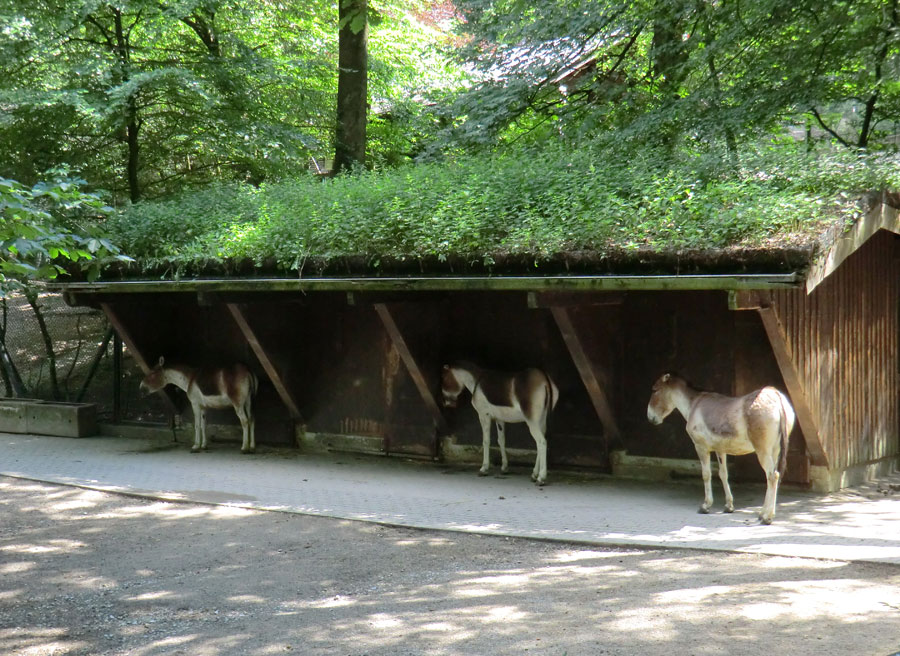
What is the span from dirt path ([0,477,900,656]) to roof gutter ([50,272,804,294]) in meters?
2.22

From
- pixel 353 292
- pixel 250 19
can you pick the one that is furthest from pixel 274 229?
pixel 250 19

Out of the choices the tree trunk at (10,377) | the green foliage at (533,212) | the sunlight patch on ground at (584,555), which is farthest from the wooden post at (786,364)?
→ the tree trunk at (10,377)

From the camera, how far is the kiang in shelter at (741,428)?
7.96 meters

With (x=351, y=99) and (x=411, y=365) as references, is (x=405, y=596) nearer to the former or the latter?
(x=411, y=365)

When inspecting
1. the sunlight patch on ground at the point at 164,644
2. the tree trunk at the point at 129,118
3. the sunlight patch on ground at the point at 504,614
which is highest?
the tree trunk at the point at 129,118

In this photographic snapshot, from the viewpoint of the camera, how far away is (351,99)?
49.9ft

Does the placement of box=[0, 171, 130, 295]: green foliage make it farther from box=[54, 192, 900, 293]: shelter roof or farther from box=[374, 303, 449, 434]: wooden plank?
box=[374, 303, 449, 434]: wooden plank

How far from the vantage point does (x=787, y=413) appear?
26.6 feet

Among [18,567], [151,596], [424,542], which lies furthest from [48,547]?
[424,542]

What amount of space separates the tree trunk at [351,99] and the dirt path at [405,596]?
27.1 feet

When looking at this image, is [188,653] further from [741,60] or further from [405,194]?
[741,60]

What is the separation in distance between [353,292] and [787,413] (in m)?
4.77

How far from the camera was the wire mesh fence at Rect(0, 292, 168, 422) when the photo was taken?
14750 mm

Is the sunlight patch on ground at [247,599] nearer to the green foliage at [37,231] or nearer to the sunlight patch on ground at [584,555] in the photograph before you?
the sunlight patch on ground at [584,555]
